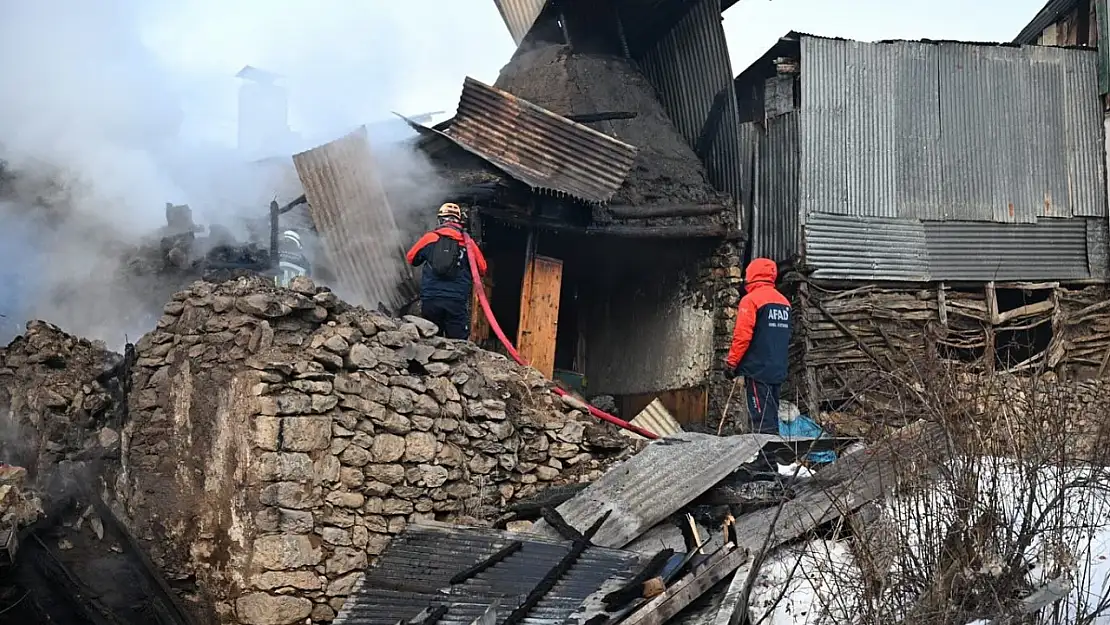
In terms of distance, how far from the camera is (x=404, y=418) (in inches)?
269

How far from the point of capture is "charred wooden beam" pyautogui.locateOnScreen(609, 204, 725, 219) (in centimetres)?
1196

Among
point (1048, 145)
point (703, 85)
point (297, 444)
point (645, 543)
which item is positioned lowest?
point (645, 543)

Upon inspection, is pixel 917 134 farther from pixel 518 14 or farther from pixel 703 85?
pixel 518 14

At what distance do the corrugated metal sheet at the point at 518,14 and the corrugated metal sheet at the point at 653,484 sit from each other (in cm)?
691

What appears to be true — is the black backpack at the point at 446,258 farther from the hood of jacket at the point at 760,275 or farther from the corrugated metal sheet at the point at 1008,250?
the corrugated metal sheet at the point at 1008,250

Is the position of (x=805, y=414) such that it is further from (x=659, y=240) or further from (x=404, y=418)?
(x=404, y=418)

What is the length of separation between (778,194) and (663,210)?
5.09 feet

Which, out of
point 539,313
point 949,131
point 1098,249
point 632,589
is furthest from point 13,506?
point 1098,249

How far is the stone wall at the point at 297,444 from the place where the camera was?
6324 mm

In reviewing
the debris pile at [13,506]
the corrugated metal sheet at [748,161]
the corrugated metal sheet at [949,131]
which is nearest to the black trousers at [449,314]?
the debris pile at [13,506]

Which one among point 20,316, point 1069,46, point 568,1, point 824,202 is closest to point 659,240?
point 824,202

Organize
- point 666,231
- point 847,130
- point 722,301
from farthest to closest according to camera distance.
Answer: point 847,130 < point 722,301 < point 666,231

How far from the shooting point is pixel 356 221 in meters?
11.0

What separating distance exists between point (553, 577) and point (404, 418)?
1.43m
